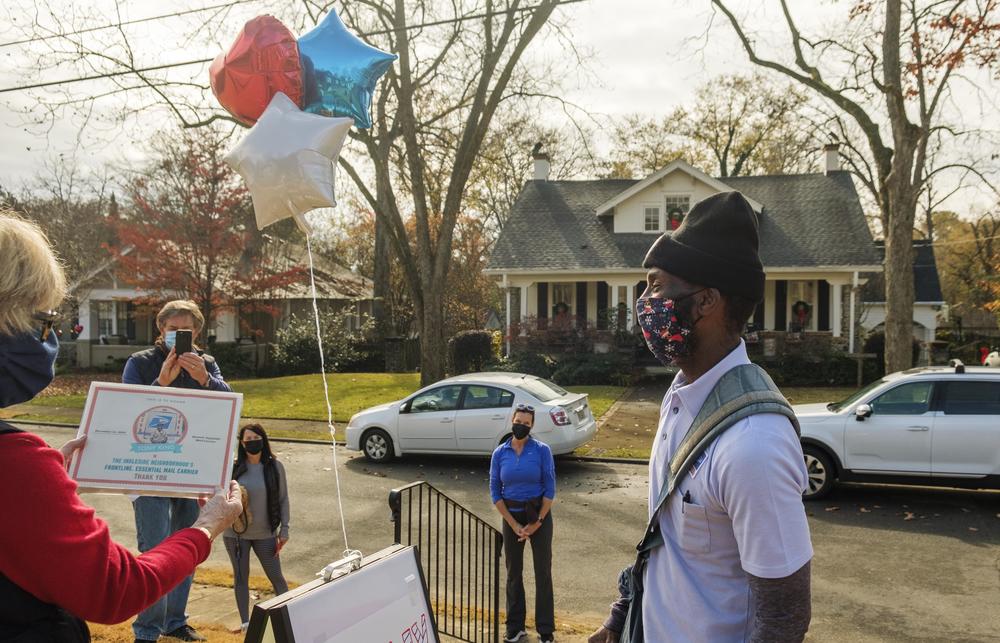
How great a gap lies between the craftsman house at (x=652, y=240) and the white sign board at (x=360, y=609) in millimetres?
21751

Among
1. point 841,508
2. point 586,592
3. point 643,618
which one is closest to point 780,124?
point 841,508

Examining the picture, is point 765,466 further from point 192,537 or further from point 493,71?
point 493,71

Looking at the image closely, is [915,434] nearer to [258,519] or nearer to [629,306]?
[258,519]

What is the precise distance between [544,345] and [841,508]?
48.8 feet

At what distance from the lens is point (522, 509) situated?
6348mm

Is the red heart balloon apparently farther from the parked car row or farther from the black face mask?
the parked car row

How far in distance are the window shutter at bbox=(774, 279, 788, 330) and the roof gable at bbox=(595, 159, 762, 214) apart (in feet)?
9.22

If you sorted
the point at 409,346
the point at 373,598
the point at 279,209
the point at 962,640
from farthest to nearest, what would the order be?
the point at 409,346
the point at 962,640
the point at 279,209
the point at 373,598

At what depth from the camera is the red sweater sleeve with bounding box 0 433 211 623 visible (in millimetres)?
1778

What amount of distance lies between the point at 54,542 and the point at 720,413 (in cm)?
169

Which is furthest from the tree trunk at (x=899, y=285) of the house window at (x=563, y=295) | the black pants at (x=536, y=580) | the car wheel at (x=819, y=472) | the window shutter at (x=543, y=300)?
the window shutter at (x=543, y=300)

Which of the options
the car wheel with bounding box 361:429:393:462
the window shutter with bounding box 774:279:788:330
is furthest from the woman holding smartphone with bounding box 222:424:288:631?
the window shutter with bounding box 774:279:788:330

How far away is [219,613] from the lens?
6.08 m

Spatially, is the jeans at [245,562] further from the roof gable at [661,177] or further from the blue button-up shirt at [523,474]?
the roof gable at [661,177]
